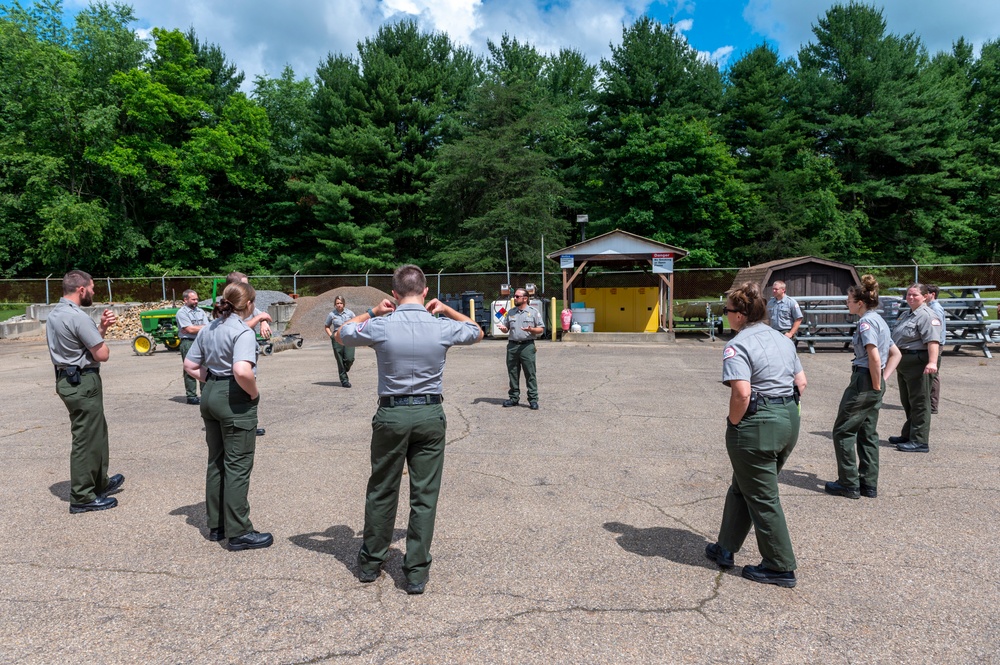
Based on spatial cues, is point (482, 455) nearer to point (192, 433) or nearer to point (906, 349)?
point (192, 433)

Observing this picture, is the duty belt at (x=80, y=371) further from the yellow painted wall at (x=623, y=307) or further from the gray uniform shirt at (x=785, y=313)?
the yellow painted wall at (x=623, y=307)

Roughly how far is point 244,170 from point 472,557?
4083cm

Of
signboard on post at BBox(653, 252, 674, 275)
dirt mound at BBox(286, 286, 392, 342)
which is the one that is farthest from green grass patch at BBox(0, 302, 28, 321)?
signboard on post at BBox(653, 252, 674, 275)

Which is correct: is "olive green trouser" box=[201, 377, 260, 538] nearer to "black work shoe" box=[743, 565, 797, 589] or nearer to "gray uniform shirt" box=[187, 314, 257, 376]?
"gray uniform shirt" box=[187, 314, 257, 376]

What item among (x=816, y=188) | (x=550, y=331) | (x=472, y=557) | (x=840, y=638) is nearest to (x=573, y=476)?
(x=472, y=557)

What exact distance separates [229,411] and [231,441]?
20 centimetres

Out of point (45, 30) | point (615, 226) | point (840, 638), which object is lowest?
point (840, 638)

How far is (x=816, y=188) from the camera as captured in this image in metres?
37.9

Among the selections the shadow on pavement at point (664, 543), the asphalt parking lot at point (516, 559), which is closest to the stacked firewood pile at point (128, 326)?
the asphalt parking lot at point (516, 559)

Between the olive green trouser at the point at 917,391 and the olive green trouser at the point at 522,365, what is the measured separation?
14.9 ft

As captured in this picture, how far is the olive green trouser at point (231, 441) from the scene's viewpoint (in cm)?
429

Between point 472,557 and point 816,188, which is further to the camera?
point 816,188

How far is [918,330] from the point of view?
6816 millimetres

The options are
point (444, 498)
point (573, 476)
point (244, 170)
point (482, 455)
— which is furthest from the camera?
point (244, 170)
